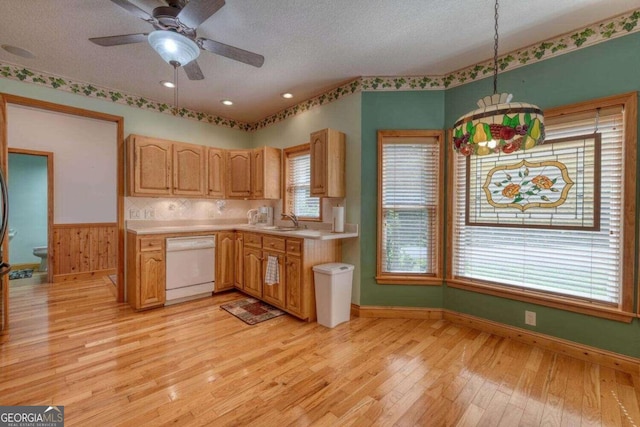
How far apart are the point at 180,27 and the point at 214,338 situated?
2564mm

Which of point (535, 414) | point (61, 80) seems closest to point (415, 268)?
point (535, 414)

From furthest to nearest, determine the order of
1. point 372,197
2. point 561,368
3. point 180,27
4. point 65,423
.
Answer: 1. point 372,197
2. point 561,368
3. point 180,27
4. point 65,423

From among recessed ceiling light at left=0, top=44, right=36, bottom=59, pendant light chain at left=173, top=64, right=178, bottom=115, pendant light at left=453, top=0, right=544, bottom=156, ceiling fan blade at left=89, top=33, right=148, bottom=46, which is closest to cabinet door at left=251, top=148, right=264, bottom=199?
pendant light chain at left=173, top=64, right=178, bottom=115

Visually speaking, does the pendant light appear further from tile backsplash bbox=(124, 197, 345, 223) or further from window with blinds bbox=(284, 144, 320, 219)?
window with blinds bbox=(284, 144, 320, 219)

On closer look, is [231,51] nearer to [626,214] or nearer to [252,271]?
[252,271]

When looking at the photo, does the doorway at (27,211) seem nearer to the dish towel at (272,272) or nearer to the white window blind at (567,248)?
the dish towel at (272,272)

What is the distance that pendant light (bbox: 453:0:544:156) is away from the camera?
4.19 feet

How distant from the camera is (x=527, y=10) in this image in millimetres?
2078

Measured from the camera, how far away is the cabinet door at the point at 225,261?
3.91 m


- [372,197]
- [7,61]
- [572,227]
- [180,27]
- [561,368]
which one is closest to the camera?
[180,27]

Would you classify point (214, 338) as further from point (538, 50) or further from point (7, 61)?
point (538, 50)

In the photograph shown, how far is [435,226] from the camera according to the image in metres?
3.11

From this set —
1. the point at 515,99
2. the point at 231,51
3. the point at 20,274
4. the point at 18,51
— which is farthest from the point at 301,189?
the point at 20,274

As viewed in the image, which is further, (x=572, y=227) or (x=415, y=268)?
(x=415, y=268)
